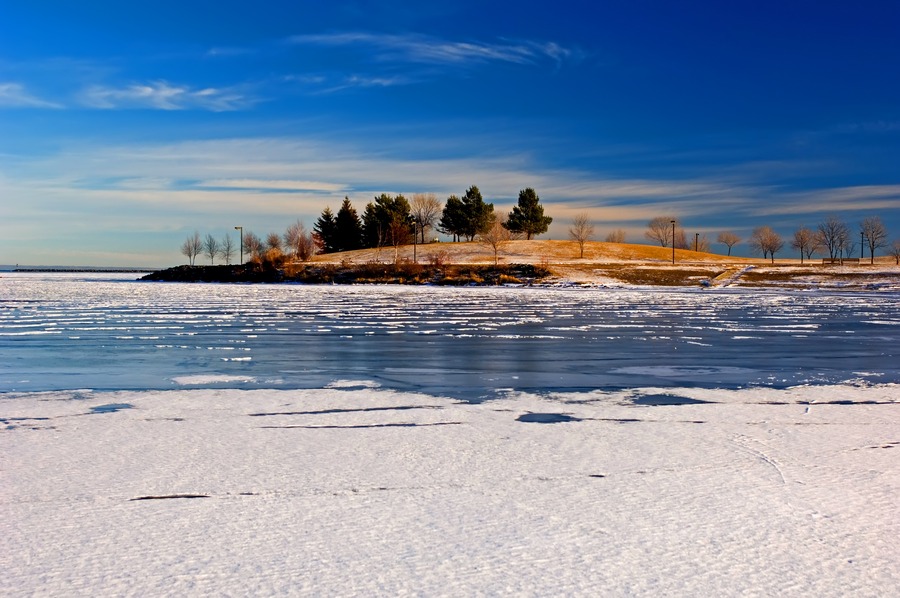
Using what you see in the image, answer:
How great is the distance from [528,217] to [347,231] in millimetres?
26619

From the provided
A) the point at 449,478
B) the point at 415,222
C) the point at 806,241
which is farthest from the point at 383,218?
the point at 449,478

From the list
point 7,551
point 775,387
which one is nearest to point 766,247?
point 775,387

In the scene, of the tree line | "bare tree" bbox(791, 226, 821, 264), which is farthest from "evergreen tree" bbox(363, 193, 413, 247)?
"bare tree" bbox(791, 226, 821, 264)

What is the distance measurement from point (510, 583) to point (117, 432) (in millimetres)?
3823

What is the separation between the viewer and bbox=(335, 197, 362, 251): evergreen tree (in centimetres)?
10212

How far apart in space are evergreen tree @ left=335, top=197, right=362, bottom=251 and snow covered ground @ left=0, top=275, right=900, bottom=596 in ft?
305

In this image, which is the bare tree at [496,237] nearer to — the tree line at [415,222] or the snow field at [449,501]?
the tree line at [415,222]

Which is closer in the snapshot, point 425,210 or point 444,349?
point 444,349

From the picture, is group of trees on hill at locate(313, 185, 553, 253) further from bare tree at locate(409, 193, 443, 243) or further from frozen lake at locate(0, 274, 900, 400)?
frozen lake at locate(0, 274, 900, 400)

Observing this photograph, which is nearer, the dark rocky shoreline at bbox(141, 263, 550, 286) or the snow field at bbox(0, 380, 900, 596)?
the snow field at bbox(0, 380, 900, 596)

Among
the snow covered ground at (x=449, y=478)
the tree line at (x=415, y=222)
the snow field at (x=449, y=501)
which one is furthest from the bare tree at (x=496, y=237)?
the snow field at (x=449, y=501)

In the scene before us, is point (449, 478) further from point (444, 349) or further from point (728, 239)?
point (728, 239)

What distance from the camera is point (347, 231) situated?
102125mm

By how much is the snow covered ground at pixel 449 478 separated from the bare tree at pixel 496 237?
177 feet
